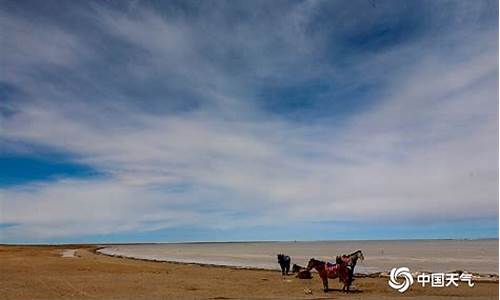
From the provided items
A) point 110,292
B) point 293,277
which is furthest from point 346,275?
point 110,292

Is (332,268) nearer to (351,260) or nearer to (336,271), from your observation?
(336,271)

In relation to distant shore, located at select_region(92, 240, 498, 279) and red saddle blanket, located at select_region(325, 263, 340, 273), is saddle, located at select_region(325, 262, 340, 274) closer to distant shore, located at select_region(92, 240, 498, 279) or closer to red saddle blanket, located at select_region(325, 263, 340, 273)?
red saddle blanket, located at select_region(325, 263, 340, 273)

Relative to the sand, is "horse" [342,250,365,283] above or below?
above

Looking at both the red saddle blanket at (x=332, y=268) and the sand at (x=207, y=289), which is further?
the red saddle blanket at (x=332, y=268)

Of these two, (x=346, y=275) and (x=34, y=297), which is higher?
(x=346, y=275)

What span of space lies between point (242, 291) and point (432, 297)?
Result: 930 cm

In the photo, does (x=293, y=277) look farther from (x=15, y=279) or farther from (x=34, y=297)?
(x=15, y=279)

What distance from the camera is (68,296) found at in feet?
80.7
